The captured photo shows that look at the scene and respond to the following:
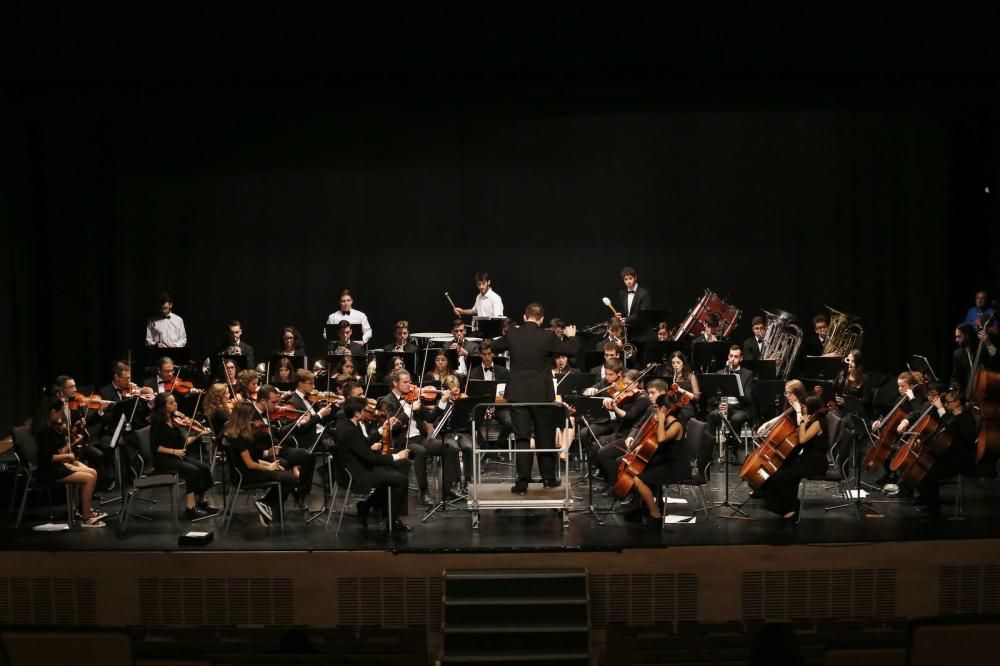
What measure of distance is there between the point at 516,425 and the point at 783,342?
560cm

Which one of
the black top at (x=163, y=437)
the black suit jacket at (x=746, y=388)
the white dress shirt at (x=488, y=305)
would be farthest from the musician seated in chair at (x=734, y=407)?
the black top at (x=163, y=437)

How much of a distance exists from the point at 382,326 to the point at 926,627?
12209 millimetres

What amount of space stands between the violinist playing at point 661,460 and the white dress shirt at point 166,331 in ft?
24.8

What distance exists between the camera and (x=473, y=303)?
16047mm

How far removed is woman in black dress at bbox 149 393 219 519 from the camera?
935 centimetres

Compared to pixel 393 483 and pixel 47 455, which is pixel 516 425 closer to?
pixel 393 483

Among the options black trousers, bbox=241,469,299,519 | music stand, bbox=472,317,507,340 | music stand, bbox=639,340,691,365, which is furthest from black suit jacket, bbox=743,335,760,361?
black trousers, bbox=241,469,299,519

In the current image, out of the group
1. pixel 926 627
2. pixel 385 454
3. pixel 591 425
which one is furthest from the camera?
pixel 591 425

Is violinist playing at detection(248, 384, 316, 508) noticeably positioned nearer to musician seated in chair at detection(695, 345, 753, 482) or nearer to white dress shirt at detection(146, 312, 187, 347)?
musician seated in chair at detection(695, 345, 753, 482)

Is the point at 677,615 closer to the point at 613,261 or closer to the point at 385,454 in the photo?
the point at 385,454

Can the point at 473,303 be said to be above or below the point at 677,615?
above

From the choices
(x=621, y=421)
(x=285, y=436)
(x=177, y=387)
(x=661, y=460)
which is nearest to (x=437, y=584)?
(x=661, y=460)

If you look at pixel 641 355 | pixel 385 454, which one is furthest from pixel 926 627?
pixel 641 355

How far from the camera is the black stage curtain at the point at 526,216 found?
15.7 m
